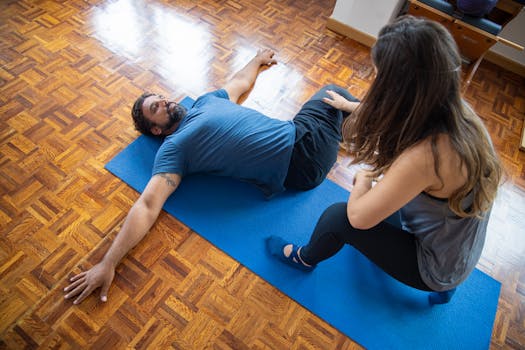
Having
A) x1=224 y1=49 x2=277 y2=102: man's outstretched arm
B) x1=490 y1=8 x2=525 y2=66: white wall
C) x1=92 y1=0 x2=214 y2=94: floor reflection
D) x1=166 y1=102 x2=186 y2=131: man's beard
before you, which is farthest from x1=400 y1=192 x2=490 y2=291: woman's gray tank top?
x1=490 y1=8 x2=525 y2=66: white wall

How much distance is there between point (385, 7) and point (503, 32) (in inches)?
38.3

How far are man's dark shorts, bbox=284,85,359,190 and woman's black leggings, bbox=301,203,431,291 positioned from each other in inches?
16.2

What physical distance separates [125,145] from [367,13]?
1879mm

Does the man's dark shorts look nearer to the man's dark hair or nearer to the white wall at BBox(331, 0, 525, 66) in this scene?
the man's dark hair

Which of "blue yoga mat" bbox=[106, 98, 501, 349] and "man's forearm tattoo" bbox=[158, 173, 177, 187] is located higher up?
"man's forearm tattoo" bbox=[158, 173, 177, 187]

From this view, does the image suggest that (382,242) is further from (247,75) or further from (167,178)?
(247,75)

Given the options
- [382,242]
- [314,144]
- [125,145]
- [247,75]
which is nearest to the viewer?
[382,242]

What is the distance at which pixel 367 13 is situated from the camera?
2.46m

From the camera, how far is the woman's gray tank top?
3.48 feet

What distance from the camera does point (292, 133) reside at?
5.47ft

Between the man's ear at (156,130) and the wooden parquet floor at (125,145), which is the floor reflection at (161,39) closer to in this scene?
the wooden parquet floor at (125,145)

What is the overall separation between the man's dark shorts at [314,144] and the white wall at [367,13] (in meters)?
1.06

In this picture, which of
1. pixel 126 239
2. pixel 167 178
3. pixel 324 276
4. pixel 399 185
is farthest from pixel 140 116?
pixel 399 185

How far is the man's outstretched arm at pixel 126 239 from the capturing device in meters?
1.40
